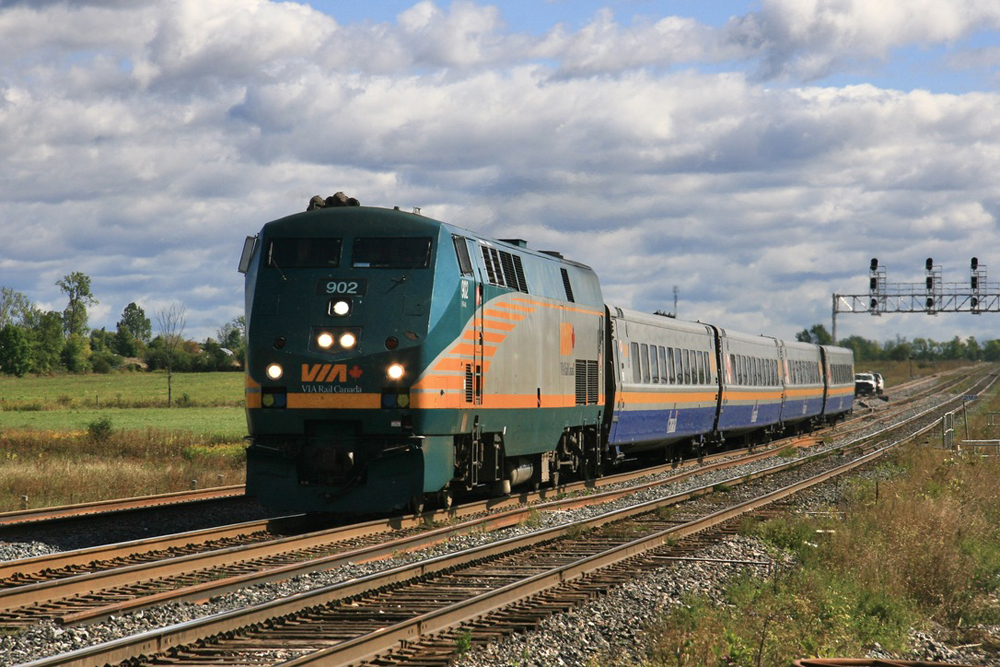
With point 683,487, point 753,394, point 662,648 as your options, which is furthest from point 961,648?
point 753,394

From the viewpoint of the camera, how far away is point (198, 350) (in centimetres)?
10525

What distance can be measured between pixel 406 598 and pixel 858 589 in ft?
16.3

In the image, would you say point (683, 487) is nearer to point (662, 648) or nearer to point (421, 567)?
point (421, 567)

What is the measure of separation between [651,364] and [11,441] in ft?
62.3

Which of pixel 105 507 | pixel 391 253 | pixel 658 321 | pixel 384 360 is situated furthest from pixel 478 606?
pixel 658 321

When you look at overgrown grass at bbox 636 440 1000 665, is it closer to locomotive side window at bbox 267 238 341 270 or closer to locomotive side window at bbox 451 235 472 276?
locomotive side window at bbox 451 235 472 276

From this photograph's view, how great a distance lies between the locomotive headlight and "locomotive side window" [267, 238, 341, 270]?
977 mm

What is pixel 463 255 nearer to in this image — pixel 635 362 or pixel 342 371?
pixel 342 371

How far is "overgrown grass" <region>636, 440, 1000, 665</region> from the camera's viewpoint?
935 centimetres

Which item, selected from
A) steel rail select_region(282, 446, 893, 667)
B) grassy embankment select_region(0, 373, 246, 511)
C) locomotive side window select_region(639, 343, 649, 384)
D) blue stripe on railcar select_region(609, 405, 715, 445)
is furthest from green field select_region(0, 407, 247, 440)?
steel rail select_region(282, 446, 893, 667)

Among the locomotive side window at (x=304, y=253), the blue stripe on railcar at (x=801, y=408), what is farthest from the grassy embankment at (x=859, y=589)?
the blue stripe on railcar at (x=801, y=408)

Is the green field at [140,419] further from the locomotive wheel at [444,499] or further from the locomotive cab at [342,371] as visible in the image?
the locomotive cab at [342,371]

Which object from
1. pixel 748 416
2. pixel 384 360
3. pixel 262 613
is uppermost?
pixel 384 360

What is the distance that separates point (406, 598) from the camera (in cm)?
1079
